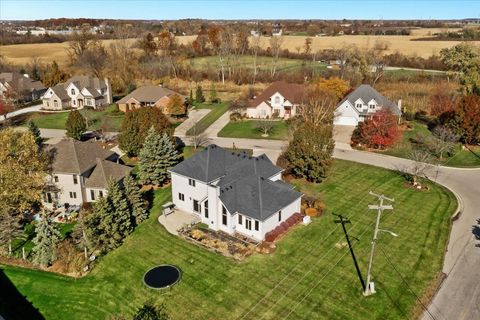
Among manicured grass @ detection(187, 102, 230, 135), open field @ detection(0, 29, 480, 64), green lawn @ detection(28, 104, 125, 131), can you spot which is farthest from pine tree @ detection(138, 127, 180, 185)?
open field @ detection(0, 29, 480, 64)

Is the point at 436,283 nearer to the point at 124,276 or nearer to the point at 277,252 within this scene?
the point at 277,252

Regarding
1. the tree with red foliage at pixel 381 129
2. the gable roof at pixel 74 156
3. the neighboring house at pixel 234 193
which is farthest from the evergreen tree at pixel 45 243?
the tree with red foliage at pixel 381 129

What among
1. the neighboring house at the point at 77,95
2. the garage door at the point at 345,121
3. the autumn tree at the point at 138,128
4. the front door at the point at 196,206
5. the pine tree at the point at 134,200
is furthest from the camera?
the neighboring house at the point at 77,95

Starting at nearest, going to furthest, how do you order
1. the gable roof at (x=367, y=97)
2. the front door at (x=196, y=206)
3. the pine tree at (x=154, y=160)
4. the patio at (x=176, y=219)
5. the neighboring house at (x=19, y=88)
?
the patio at (x=176, y=219), the front door at (x=196, y=206), the pine tree at (x=154, y=160), the gable roof at (x=367, y=97), the neighboring house at (x=19, y=88)

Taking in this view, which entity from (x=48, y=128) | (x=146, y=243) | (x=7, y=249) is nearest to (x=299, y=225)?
(x=146, y=243)

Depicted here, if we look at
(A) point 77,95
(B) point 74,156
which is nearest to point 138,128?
(B) point 74,156

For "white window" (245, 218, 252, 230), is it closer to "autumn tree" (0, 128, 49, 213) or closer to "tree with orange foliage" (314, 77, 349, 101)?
"autumn tree" (0, 128, 49, 213)

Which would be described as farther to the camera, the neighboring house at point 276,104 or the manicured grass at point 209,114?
the neighboring house at point 276,104

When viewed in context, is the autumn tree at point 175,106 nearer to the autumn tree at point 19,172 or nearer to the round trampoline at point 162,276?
the autumn tree at point 19,172
